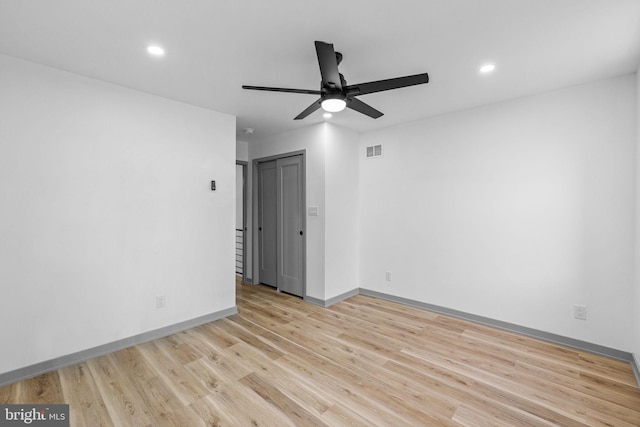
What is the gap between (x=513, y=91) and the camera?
302cm

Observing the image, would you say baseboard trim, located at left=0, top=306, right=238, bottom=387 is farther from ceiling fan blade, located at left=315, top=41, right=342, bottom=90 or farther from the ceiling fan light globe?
ceiling fan blade, located at left=315, top=41, right=342, bottom=90

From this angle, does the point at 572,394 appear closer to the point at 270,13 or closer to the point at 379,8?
the point at 379,8

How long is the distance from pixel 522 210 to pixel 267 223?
3700 mm

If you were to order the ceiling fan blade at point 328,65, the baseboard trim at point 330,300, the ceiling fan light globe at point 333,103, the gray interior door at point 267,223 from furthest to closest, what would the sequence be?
the gray interior door at point 267,223 < the baseboard trim at point 330,300 < the ceiling fan light globe at point 333,103 < the ceiling fan blade at point 328,65

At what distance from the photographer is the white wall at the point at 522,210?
106 inches

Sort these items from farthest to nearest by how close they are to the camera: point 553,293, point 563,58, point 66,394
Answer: point 553,293
point 563,58
point 66,394

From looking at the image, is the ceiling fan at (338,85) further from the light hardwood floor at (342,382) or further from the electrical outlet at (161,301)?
the electrical outlet at (161,301)

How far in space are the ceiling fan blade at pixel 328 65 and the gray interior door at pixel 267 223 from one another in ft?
9.57

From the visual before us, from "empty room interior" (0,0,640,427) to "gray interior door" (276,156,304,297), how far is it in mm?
392

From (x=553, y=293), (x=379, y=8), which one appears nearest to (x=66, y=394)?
(x=379, y=8)

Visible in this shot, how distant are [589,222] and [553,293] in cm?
80

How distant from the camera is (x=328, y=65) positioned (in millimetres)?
1888

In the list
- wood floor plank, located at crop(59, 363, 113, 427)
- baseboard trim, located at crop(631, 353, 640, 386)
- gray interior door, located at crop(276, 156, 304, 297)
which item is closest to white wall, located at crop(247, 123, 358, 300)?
gray interior door, located at crop(276, 156, 304, 297)

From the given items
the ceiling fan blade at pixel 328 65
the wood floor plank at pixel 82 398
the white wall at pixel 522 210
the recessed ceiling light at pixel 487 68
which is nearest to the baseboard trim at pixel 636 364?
the white wall at pixel 522 210
